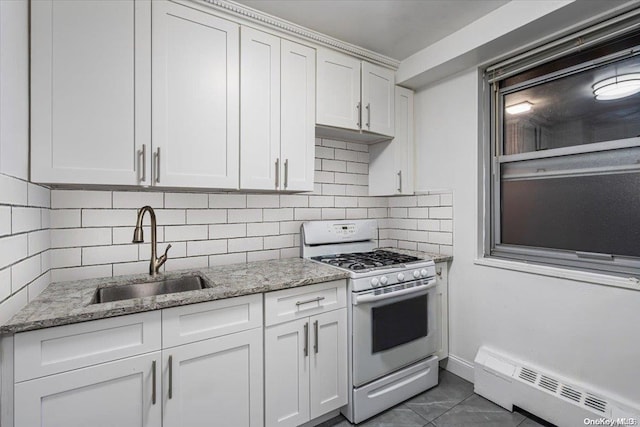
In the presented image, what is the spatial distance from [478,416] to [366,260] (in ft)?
3.80

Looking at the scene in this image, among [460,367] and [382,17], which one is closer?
[382,17]

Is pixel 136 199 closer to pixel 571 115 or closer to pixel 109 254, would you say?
pixel 109 254

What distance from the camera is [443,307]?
239 cm

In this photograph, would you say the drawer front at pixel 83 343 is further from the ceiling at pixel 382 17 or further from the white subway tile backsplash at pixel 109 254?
the ceiling at pixel 382 17

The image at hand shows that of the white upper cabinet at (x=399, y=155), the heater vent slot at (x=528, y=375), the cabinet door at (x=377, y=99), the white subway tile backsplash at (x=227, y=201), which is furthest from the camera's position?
the white upper cabinet at (x=399, y=155)

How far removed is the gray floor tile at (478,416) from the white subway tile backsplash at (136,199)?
85.1 inches

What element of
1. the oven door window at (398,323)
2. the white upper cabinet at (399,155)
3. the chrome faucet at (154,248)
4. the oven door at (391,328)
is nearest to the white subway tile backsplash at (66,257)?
the chrome faucet at (154,248)

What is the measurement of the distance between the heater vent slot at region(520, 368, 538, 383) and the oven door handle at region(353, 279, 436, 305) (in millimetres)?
728

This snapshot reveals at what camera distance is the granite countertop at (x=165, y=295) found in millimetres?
1113

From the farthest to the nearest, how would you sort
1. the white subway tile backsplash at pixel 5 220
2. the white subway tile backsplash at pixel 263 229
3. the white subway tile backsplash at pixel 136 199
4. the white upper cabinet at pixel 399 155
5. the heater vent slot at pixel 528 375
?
1. the white upper cabinet at pixel 399 155
2. the white subway tile backsplash at pixel 263 229
3. the heater vent slot at pixel 528 375
4. the white subway tile backsplash at pixel 136 199
5. the white subway tile backsplash at pixel 5 220

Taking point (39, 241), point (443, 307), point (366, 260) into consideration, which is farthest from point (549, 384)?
point (39, 241)

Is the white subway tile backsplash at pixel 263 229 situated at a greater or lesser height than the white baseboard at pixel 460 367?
greater

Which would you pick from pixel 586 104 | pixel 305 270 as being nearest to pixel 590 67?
pixel 586 104

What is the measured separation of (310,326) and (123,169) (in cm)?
128
